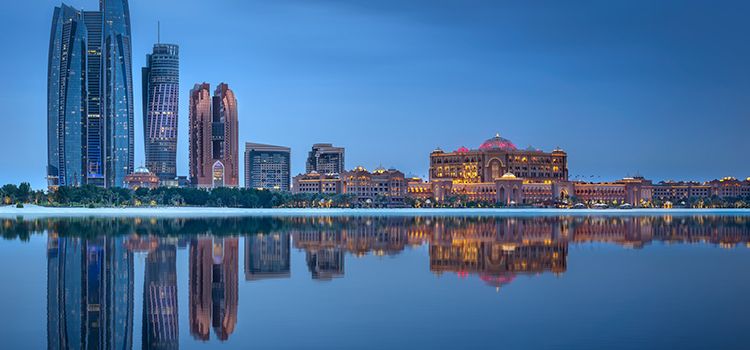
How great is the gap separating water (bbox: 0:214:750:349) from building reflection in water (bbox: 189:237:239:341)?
0.28 ft

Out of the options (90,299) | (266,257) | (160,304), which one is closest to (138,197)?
(266,257)

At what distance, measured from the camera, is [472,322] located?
85.0 feet

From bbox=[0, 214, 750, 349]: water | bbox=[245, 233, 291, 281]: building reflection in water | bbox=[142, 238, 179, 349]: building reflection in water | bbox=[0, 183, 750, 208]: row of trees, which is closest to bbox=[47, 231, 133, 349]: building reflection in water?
bbox=[0, 214, 750, 349]: water

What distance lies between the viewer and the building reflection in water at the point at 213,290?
991 inches

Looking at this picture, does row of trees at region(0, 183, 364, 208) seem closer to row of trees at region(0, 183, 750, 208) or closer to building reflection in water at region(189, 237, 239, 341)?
row of trees at region(0, 183, 750, 208)

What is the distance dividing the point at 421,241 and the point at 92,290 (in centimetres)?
3435

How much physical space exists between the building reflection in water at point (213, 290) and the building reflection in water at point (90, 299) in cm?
219

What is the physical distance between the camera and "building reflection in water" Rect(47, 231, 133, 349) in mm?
23062

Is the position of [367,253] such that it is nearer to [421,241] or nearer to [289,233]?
[421,241]

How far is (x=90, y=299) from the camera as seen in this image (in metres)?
29.8

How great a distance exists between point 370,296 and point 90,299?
10396mm

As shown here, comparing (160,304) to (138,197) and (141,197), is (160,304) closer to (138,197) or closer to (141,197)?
(138,197)

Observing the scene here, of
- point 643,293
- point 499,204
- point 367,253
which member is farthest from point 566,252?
point 499,204

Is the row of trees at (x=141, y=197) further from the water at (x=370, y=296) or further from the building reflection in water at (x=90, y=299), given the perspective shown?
the building reflection in water at (x=90, y=299)
